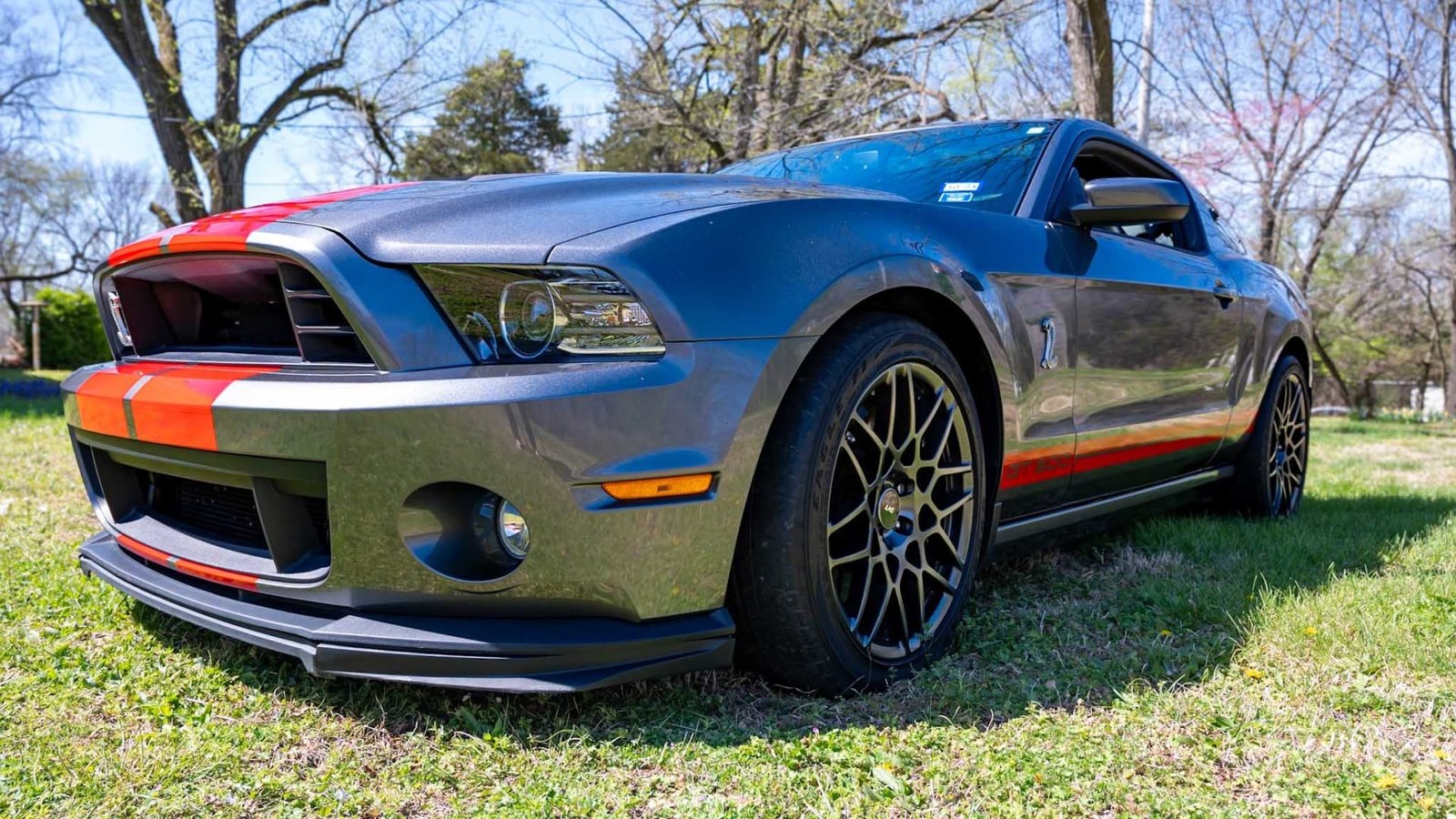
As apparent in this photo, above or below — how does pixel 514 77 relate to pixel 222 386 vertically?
above

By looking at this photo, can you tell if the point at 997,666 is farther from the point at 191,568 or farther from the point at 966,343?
the point at 191,568

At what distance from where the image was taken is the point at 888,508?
224 cm

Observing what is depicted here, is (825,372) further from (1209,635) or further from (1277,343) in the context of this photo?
(1277,343)

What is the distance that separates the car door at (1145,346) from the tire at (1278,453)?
45 cm

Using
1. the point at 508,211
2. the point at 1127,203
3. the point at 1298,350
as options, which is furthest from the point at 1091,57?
the point at 508,211

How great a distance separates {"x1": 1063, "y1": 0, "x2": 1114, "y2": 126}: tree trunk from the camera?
782 centimetres

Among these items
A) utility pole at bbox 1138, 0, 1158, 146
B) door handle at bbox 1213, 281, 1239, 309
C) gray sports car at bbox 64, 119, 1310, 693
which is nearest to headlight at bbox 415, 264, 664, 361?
gray sports car at bbox 64, 119, 1310, 693

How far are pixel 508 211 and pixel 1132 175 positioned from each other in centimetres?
264

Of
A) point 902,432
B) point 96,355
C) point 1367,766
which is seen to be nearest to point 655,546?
point 902,432

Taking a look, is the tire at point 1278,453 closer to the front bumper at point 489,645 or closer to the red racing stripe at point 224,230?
the front bumper at point 489,645

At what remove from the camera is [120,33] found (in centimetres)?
1232

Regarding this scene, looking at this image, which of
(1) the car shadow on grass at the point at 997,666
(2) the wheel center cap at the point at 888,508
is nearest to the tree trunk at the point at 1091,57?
(1) the car shadow on grass at the point at 997,666

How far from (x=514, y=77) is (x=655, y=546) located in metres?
29.4

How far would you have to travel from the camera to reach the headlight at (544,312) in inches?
70.2
